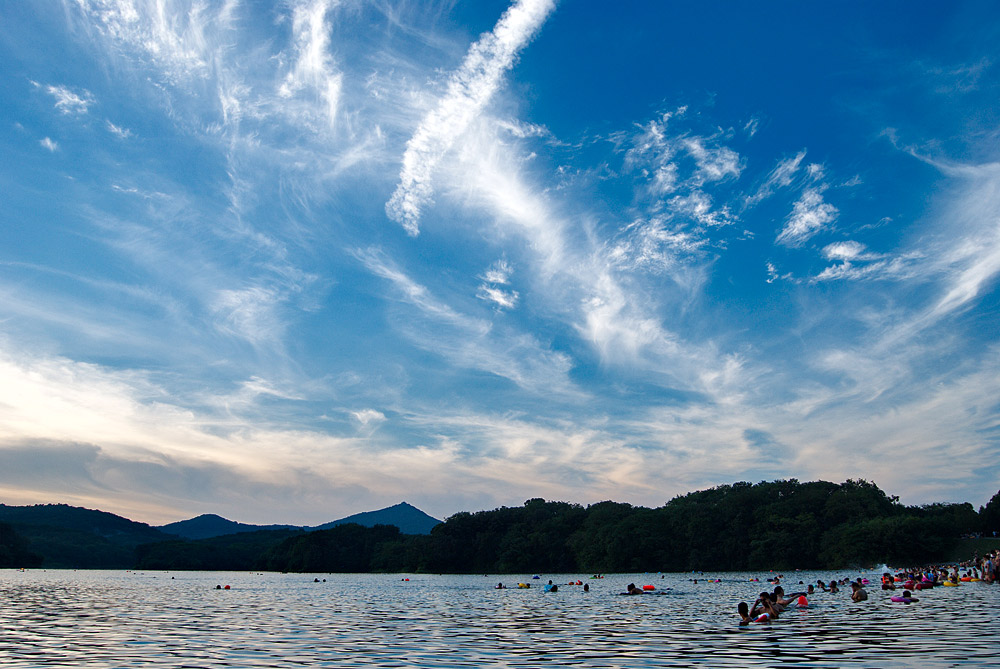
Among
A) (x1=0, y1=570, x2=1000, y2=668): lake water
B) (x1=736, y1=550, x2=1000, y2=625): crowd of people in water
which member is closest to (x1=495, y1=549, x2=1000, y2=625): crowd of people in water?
(x1=736, y1=550, x2=1000, y2=625): crowd of people in water

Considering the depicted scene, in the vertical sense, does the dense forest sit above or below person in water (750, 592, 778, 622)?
above

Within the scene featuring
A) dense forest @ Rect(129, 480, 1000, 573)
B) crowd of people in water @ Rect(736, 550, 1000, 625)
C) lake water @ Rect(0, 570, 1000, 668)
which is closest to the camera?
lake water @ Rect(0, 570, 1000, 668)

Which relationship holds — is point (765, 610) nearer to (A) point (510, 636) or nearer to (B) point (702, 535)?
(A) point (510, 636)

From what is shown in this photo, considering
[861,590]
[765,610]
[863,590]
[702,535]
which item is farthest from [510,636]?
[702,535]

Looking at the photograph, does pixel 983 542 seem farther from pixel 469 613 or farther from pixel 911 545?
pixel 469 613

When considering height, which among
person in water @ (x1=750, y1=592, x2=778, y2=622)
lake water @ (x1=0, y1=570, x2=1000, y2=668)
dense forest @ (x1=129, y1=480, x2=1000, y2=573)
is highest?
dense forest @ (x1=129, y1=480, x2=1000, y2=573)

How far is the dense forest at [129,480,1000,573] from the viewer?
107500 mm

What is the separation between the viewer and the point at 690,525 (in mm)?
131375

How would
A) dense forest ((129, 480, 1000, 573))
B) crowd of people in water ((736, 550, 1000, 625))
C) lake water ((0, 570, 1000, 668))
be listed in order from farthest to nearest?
dense forest ((129, 480, 1000, 573)), crowd of people in water ((736, 550, 1000, 625)), lake water ((0, 570, 1000, 668))

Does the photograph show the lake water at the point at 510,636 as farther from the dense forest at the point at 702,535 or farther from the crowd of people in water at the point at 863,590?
the dense forest at the point at 702,535

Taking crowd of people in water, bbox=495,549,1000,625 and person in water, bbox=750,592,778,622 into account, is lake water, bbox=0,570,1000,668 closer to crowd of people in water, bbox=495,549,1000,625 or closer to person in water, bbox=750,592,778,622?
person in water, bbox=750,592,778,622

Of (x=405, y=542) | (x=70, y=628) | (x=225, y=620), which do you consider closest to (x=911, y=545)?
(x=225, y=620)

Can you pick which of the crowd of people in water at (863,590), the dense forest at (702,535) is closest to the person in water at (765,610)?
the crowd of people in water at (863,590)

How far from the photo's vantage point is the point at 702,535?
427ft
